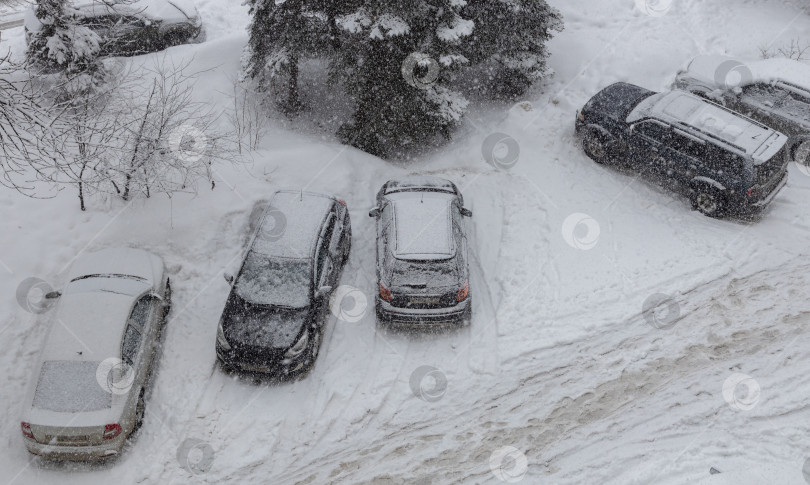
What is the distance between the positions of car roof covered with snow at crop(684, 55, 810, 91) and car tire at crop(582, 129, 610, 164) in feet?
12.9

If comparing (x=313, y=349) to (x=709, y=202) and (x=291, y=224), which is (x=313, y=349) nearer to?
(x=291, y=224)

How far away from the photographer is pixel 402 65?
1339cm

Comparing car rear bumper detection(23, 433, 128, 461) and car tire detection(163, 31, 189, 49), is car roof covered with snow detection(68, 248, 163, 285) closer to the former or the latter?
car rear bumper detection(23, 433, 128, 461)

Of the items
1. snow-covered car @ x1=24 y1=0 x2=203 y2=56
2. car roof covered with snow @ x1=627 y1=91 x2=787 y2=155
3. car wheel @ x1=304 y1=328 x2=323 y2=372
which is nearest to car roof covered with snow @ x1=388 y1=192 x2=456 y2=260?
car wheel @ x1=304 y1=328 x2=323 y2=372

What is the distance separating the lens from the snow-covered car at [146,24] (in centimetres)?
1636

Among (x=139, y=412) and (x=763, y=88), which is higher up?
(x=763, y=88)

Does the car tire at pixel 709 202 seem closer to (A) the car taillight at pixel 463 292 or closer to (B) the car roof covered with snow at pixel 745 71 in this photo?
(B) the car roof covered with snow at pixel 745 71

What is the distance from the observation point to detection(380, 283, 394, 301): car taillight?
1068 centimetres

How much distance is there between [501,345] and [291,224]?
4.44 meters

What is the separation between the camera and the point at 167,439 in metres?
9.41

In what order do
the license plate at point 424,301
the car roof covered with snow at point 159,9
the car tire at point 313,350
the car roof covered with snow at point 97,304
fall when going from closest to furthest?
the car roof covered with snow at point 97,304 → the car tire at point 313,350 → the license plate at point 424,301 → the car roof covered with snow at point 159,9

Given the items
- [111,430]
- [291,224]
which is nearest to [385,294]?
[291,224]

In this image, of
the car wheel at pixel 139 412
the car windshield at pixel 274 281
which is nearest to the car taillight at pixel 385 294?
the car windshield at pixel 274 281

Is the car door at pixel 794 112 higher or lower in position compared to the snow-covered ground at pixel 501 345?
higher
